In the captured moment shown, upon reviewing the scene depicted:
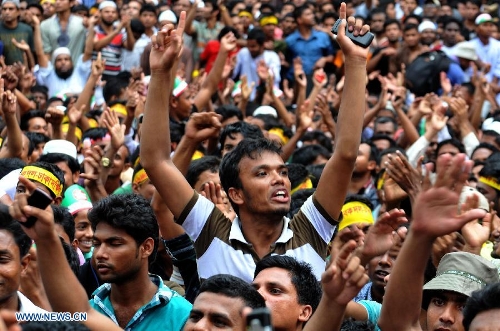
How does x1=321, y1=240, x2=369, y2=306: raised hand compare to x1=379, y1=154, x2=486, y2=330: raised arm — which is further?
x1=321, y1=240, x2=369, y2=306: raised hand

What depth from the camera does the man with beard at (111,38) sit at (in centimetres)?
1342

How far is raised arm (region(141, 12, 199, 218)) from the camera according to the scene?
14.5ft

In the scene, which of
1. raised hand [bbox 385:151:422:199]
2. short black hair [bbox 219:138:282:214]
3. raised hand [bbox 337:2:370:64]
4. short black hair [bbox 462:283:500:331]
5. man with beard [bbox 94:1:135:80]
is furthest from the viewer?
man with beard [bbox 94:1:135:80]

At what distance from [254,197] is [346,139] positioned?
0.51m

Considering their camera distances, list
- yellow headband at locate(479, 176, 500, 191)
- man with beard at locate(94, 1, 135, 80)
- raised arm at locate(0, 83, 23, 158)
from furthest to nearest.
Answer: man with beard at locate(94, 1, 135, 80)
yellow headband at locate(479, 176, 500, 191)
raised arm at locate(0, 83, 23, 158)

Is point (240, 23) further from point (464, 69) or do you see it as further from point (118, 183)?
point (118, 183)

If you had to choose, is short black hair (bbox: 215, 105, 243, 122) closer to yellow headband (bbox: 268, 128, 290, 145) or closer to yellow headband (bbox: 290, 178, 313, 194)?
yellow headband (bbox: 268, 128, 290, 145)

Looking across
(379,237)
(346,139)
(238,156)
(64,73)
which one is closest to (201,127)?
(238,156)

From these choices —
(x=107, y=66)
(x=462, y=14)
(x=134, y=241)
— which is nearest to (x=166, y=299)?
(x=134, y=241)

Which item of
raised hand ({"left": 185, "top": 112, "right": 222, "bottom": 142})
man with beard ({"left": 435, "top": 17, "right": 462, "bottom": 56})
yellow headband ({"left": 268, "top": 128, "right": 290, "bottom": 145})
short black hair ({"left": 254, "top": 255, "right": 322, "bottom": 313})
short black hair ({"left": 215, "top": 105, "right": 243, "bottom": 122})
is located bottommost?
man with beard ({"left": 435, "top": 17, "right": 462, "bottom": 56})

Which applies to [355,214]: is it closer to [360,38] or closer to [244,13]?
[360,38]

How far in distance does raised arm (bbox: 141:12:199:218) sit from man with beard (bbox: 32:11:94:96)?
821 cm

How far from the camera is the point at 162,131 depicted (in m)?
4.47

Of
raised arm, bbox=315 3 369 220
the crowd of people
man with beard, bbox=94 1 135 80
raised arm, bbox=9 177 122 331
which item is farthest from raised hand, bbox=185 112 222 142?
man with beard, bbox=94 1 135 80
